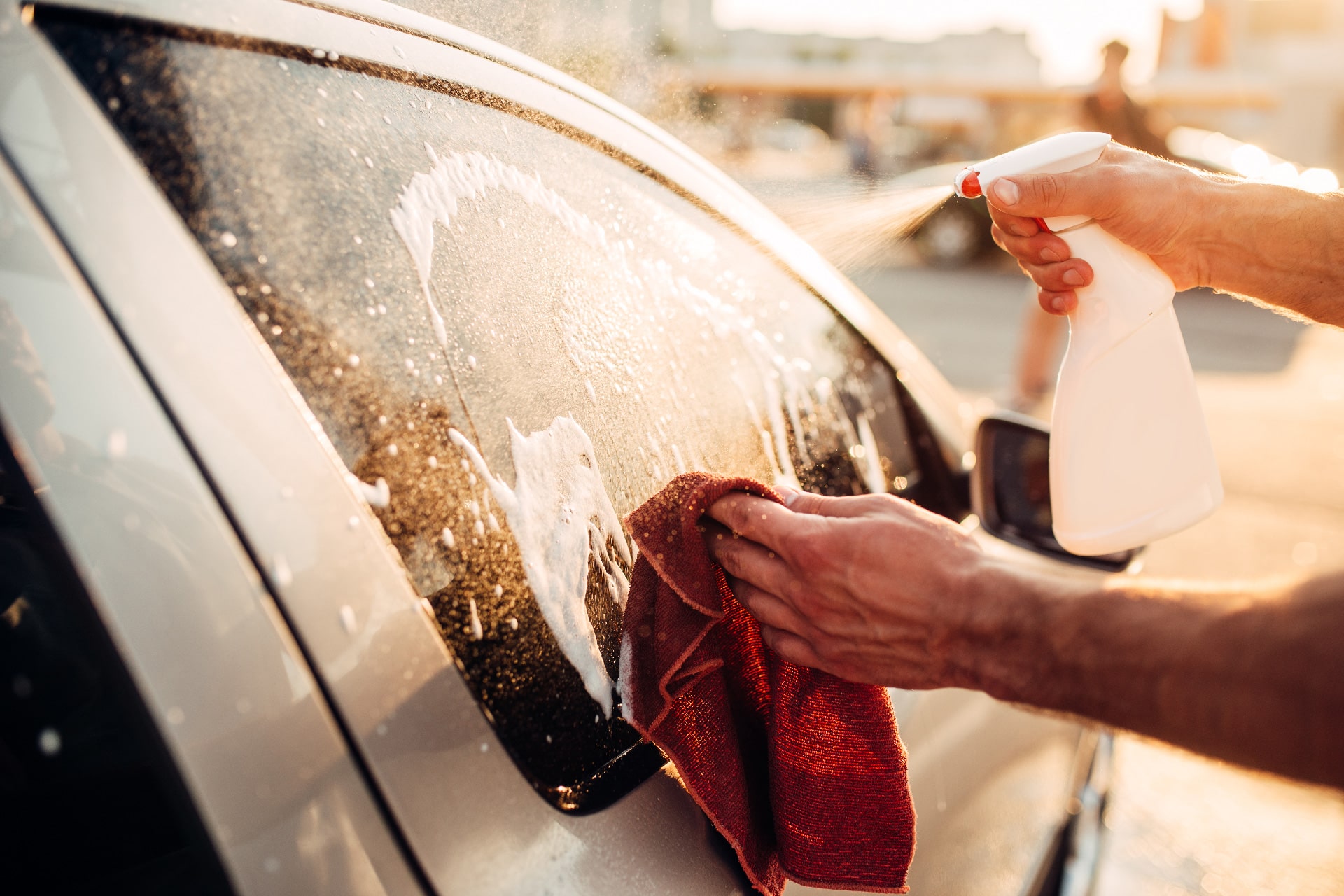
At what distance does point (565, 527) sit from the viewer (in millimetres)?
957

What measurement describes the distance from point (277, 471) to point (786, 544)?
1.59 feet

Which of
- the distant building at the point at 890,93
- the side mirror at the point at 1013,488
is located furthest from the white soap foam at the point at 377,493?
the distant building at the point at 890,93

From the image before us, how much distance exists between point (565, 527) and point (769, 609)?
23cm

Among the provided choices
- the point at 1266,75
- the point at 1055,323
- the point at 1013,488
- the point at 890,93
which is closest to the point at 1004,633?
the point at 1013,488

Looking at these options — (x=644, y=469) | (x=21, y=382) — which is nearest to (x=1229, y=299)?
(x=644, y=469)

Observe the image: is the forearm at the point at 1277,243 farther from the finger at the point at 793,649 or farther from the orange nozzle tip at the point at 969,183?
the finger at the point at 793,649

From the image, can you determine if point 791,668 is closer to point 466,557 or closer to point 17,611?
point 466,557

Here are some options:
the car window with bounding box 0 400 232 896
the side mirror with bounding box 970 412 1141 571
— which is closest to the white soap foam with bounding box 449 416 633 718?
the car window with bounding box 0 400 232 896

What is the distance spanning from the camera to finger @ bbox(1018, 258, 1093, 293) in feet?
4.12

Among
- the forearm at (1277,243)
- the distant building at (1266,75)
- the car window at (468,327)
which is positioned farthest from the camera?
the distant building at (1266,75)

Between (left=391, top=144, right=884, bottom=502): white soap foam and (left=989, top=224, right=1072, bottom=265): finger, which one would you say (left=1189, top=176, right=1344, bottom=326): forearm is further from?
(left=391, top=144, right=884, bottom=502): white soap foam

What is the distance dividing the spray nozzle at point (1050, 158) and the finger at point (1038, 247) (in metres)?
0.10

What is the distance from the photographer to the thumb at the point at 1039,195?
1.23 metres

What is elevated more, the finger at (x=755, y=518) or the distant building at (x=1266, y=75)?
the finger at (x=755, y=518)
